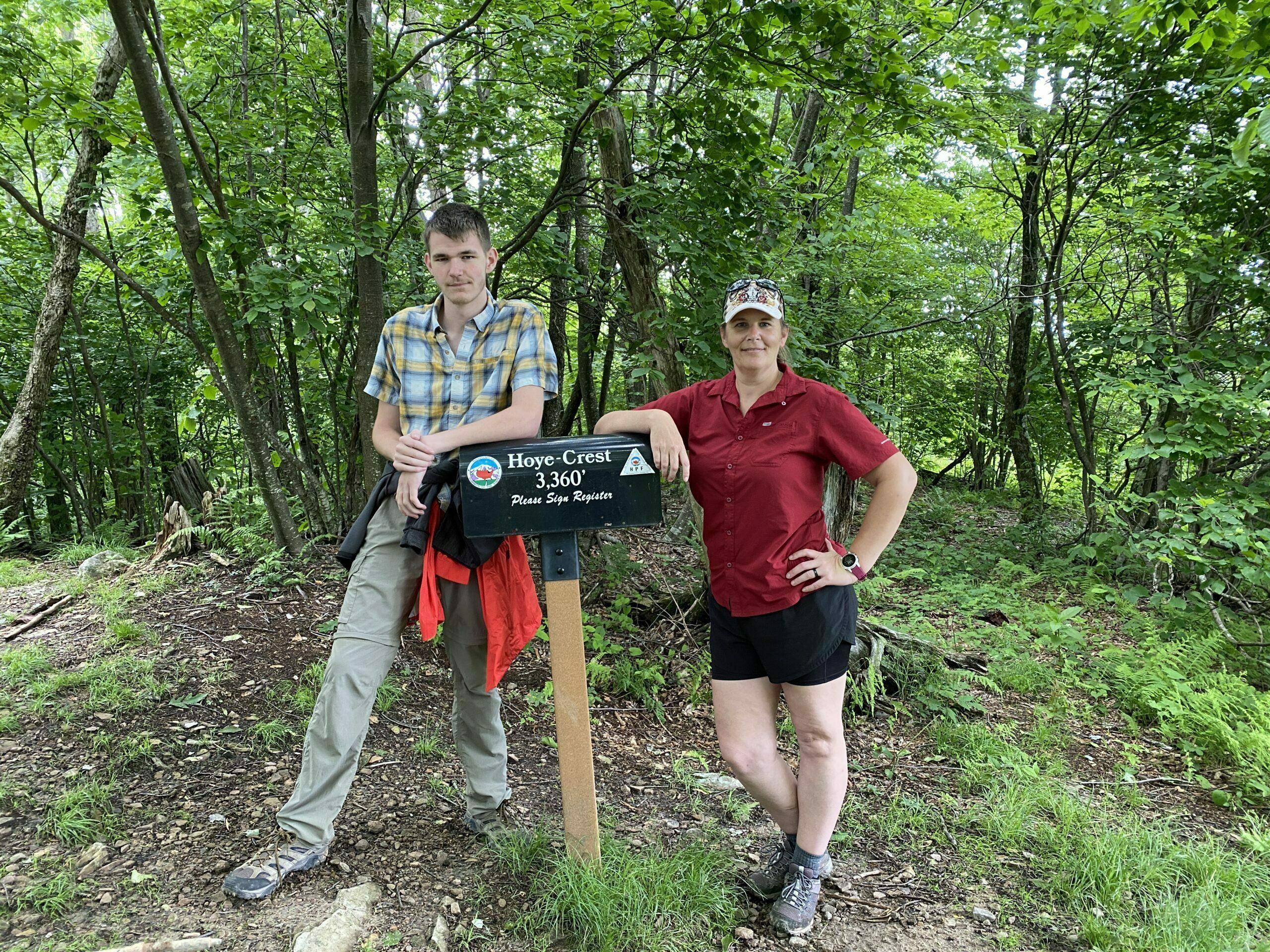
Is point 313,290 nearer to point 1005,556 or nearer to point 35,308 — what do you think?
point 35,308

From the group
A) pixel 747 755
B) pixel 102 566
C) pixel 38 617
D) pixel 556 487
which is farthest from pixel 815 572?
pixel 102 566

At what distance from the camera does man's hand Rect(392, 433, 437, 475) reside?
2.38 m

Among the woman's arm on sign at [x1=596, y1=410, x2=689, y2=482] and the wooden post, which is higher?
the woman's arm on sign at [x1=596, y1=410, x2=689, y2=482]

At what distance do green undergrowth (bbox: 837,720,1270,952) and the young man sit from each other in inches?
75.0

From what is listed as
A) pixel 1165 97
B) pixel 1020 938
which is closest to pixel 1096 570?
pixel 1165 97

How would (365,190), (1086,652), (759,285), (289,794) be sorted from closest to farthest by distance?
(759,285) < (289,794) < (365,190) < (1086,652)

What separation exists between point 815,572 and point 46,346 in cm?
819

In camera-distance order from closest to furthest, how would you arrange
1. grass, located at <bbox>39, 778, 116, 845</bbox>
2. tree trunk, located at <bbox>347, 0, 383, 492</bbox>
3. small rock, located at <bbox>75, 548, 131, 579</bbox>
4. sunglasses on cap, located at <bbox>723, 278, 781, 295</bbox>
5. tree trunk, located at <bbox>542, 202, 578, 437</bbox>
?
sunglasses on cap, located at <bbox>723, 278, 781, 295</bbox>
grass, located at <bbox>39, 778, 116, 845</bbox>
tree trunk, located at <bbox>347, 0, 383, 492</bbox>
tree trunk, located at <bbox>542, 202, 578, 437</bbox>
small rock, located at <bbox>75, 548, 131, 579</bbox>

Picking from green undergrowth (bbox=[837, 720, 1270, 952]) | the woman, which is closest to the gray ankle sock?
the woman

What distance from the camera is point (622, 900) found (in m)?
2.42

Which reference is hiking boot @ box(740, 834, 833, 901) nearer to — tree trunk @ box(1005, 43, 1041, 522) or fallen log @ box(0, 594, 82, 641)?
fallen log @ box(0, 594, 82, 641)

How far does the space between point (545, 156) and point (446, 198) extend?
5.72 ft

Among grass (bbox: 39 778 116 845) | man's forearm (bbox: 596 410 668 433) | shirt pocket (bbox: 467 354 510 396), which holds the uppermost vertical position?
shirt pocket (bbox: 467 354 510 396)

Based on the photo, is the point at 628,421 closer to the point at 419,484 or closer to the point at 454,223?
the point at 419,484
